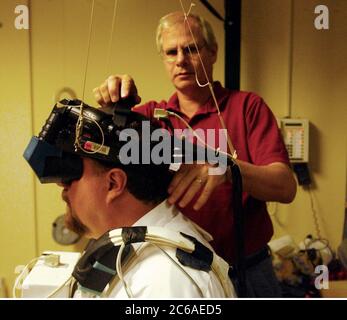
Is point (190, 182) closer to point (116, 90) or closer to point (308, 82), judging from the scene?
point (116, 90)

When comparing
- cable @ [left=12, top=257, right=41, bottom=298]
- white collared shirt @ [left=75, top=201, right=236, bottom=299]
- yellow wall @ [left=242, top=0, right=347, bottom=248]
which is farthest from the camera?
yellow wall @ [left=242, top=0, right=347, bottom=248]

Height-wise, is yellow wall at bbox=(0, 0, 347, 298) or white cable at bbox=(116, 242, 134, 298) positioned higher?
yellow wall at bbox=(0, 0, 347, 298)

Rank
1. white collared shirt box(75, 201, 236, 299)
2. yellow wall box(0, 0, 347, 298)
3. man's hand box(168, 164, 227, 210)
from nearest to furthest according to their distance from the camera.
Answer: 1. white collared shirt box(75, 201, 236, 299)
2. man's hand box(168, 164, 227, 210)
3. yellow wall box(0, 0, 347, 298)

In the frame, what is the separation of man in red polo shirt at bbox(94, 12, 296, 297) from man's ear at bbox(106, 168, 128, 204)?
162 mm

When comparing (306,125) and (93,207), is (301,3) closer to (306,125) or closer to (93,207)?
(306,125)

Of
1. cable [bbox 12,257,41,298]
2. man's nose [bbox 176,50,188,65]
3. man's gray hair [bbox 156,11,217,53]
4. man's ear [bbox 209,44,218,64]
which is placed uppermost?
man's gray hair [bbox 156,11,217,53]

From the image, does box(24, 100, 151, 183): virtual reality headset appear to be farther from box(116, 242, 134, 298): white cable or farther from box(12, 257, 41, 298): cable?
box(12, 257, 41, 298): cable

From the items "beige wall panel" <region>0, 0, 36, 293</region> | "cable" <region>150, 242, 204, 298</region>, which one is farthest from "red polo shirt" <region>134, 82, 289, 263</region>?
"beige wall panel" <region>0, 0, 36, 293</region>

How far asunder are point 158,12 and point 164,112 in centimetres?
27

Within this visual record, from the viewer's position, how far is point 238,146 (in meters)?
0.99

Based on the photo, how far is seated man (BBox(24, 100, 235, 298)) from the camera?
0.69m

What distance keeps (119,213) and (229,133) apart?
0.36m

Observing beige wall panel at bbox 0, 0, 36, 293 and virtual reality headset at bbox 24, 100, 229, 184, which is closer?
virtual reality headset at bbox 24, 100, 229, 184
